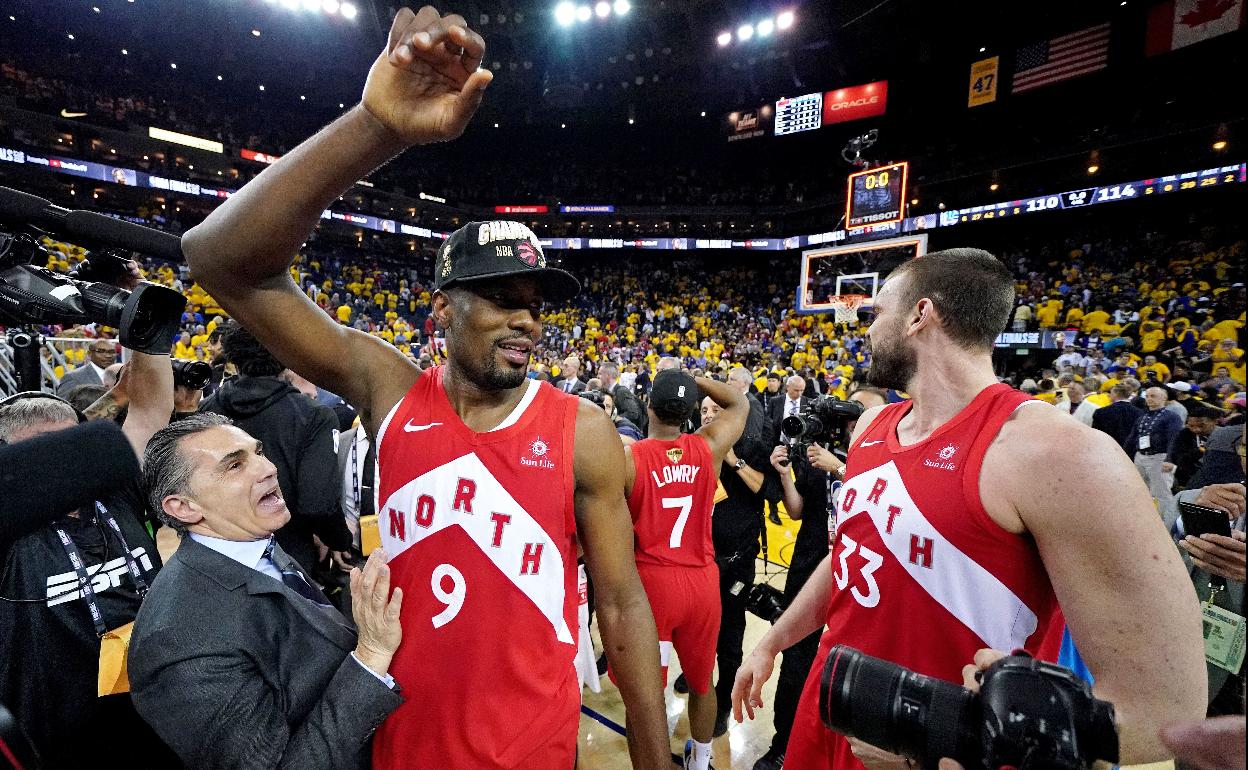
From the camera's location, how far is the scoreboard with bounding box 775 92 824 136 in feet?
78.1

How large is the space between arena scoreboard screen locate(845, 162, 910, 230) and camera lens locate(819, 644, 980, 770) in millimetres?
17252

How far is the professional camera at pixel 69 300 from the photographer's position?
1704mm

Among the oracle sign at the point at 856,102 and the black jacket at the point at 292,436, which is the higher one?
the oracle sign at the point at 856,102

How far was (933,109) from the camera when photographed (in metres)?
23.2

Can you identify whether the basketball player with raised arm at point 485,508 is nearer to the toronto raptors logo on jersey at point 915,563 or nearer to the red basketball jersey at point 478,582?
the red basketball jersey at point 478,582

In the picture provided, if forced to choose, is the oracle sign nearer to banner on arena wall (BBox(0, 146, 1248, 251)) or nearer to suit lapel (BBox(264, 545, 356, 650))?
banner on arena wall (BBox(0, 146, 1248, 251))

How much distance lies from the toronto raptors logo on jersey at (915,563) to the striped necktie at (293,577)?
5.43 feet

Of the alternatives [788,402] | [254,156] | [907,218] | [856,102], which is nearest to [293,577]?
[788,402]

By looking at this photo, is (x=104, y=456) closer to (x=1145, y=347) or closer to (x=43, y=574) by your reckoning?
(x=43, y=574)

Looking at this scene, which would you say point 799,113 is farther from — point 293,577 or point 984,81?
point 293,577

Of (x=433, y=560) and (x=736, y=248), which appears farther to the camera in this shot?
(x=736, y=248)

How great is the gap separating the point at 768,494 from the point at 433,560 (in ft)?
9.35

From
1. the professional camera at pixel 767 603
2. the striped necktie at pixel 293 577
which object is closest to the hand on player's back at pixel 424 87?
the striped necktie at pixel 293 577

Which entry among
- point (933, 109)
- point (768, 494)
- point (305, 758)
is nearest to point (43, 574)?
point (305, 758)
